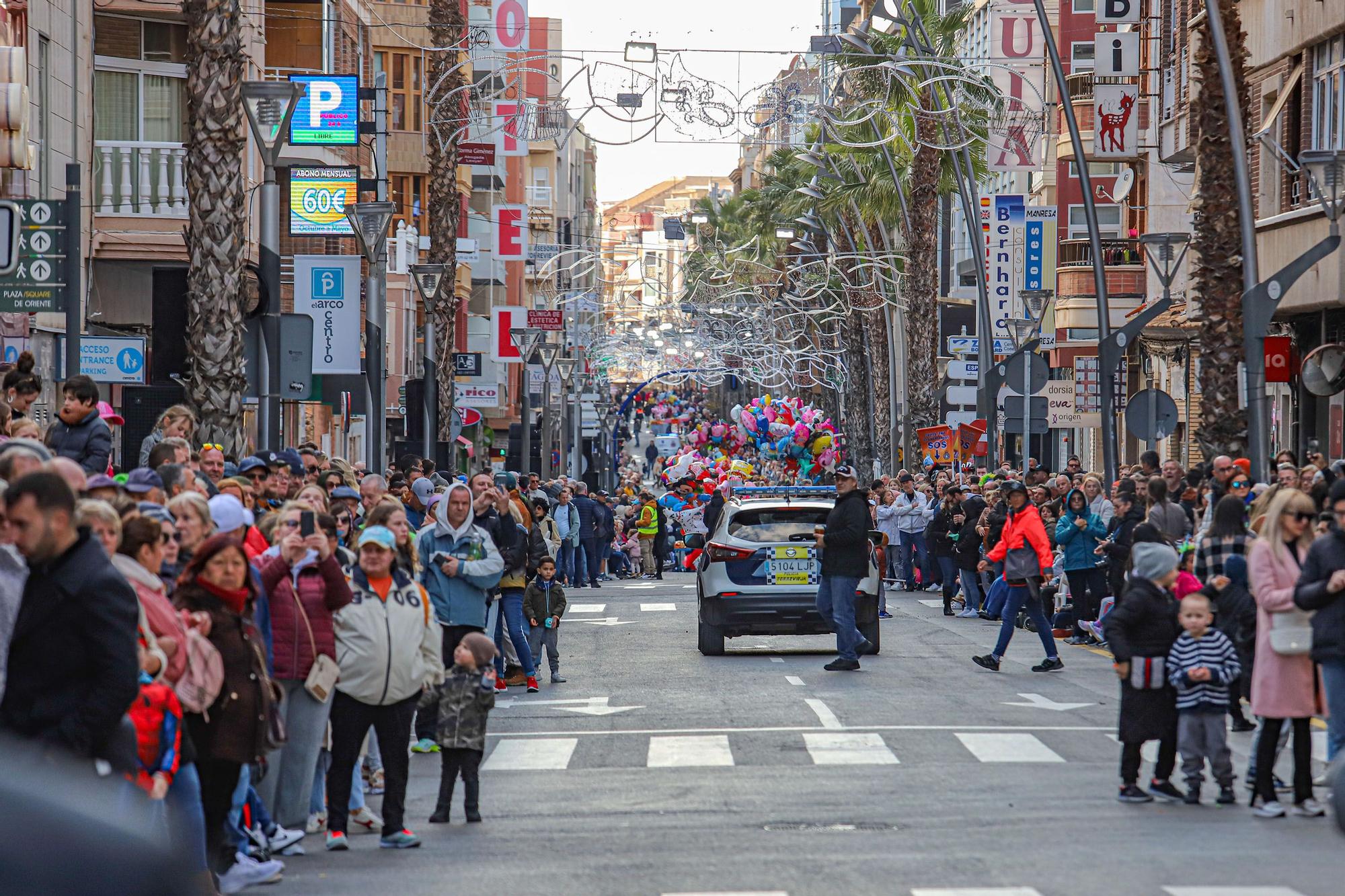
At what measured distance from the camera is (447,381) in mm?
41156

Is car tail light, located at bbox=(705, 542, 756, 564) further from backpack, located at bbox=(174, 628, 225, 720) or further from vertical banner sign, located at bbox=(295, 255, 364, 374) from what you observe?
backpack, located at bbox=(174, 628, 225, 720)

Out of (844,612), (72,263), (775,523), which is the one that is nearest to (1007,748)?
(844,612)

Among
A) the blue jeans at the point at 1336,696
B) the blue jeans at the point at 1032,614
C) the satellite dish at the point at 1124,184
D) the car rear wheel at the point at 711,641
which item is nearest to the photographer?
the blue jeans at the point at 1336,696

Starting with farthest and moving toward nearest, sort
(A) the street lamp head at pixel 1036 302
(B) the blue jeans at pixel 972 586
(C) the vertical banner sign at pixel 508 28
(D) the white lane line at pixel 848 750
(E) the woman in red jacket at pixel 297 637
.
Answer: (A) the street lamp head at pixel 1036 302 < (C) the vertical banner sign at pixel 508 28 < (B) the blue jeans at pixel 972 586 < (D) the white lane line at pixel 848 750 < (E) the woman in red jacket at pixel 297 637

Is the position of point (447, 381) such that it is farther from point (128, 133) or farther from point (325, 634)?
point (325, 634)

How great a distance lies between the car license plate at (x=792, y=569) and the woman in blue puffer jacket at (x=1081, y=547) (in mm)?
3322

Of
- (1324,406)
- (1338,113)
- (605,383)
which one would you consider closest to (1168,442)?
(1324,406)

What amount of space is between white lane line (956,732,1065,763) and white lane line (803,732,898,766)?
→ 569 millimetres

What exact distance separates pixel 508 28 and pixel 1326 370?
47.1ft

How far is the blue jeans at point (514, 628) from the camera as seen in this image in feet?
64.1

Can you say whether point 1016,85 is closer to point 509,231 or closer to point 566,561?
point 509,231

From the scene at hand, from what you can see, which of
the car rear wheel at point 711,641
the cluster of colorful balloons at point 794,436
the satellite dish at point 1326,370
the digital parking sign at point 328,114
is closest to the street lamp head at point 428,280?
the digital parking sign at point 328,114

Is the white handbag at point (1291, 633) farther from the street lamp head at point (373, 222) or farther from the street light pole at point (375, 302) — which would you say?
the street lamp head at point (373, 222)

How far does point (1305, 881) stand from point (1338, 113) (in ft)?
71.5
